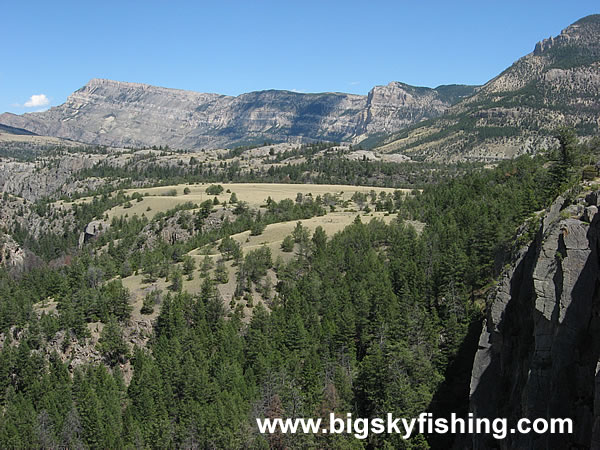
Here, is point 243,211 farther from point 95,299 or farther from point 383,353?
point 383,353

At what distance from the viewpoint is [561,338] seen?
26.6 meters

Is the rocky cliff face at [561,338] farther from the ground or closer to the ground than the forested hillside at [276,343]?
farther from the ground

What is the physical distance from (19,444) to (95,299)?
2967 centimetres

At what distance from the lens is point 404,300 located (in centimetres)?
6512

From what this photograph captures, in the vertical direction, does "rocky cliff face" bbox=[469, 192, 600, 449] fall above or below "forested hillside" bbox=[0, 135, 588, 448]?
above

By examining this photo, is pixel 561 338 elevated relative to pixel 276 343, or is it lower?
elevated

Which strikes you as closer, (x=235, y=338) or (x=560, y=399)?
(x=560, y=399)

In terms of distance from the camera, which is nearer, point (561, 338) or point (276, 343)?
point (561, 338)

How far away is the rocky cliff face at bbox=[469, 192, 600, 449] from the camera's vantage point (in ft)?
81.7

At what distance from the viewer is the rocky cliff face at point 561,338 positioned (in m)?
24.9

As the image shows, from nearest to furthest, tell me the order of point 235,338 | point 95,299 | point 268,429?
point 268,429, point 235,338, point 95,299

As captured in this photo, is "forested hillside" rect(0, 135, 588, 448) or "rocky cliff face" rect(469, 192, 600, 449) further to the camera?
"forested hillside" rect(0, 135, 588, 448)

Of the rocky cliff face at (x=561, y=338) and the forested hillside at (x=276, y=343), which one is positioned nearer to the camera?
the rocky cliff face at (x=561, y=338)

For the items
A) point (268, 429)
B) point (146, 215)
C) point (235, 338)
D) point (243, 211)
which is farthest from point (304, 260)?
point (146, 215)
